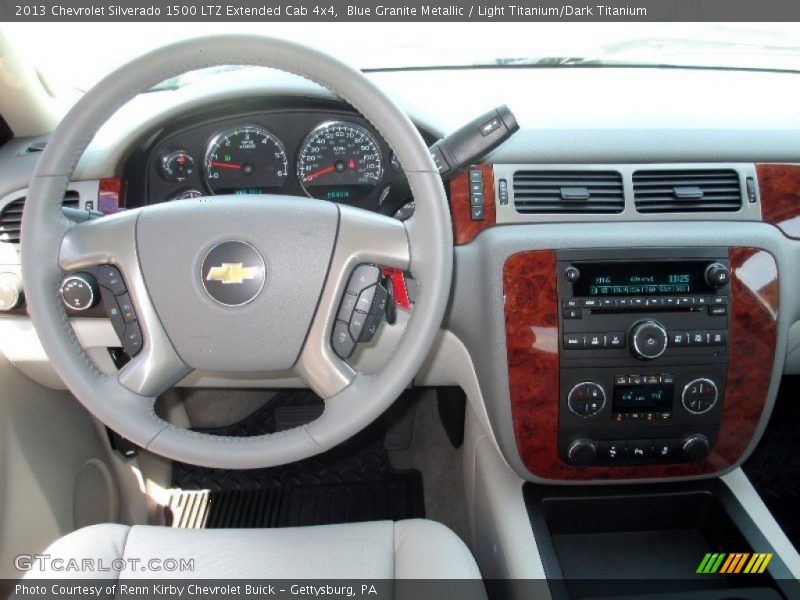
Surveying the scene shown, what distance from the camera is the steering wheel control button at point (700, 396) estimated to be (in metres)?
1.37

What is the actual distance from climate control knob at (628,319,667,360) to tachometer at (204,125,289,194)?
84 centimetres

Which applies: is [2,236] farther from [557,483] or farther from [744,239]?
[744,239]

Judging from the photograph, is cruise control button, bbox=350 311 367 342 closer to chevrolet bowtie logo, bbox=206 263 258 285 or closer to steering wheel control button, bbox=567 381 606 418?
chevrolet bowtie logo, bbox=206 263 258 285

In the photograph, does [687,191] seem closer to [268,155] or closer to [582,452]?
[582,452]

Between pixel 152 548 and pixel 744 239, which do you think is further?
pixel 744 239

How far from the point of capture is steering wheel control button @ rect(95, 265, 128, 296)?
1067 mm

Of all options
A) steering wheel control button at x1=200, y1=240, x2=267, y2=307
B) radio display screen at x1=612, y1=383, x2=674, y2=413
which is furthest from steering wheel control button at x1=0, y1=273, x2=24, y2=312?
radio display screen at x1=612, y1=383, x2=674, y2=413

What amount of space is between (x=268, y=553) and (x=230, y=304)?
19.0 inches

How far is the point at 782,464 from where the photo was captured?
1.98m

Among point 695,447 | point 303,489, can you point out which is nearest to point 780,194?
point 695,447

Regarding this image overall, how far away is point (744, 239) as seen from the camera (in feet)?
4.42

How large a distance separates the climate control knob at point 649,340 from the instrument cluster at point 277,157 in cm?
59
